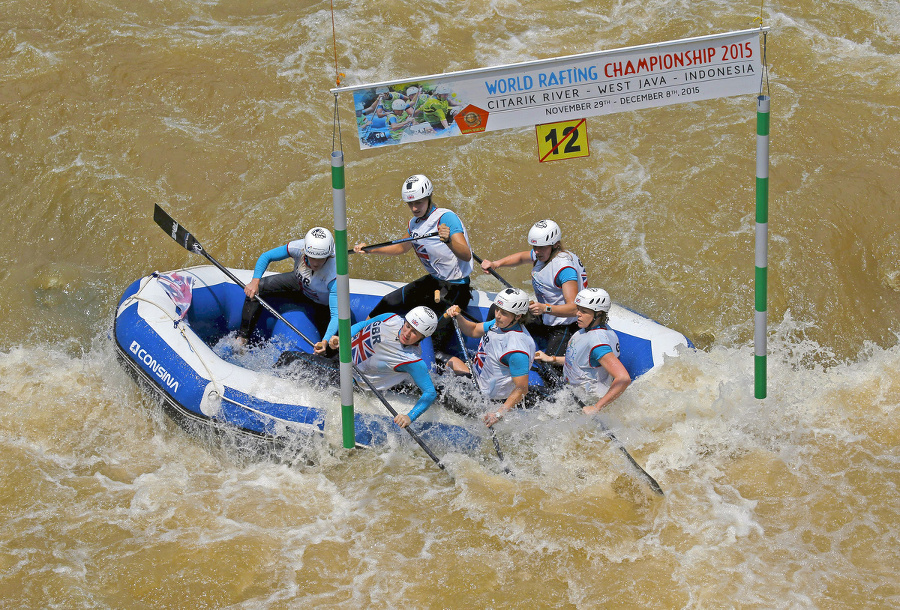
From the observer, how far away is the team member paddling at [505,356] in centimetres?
544

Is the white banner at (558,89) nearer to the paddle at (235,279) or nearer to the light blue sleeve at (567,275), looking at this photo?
the light blue sleeve at (567,275)

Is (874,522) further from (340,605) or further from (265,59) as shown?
(265,59)

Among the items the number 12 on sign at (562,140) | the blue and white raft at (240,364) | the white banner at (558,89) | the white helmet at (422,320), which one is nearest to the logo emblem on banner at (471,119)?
the white banner at (558,89)

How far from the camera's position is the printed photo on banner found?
16.0 ft

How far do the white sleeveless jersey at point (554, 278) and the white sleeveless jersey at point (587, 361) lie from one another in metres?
0.44

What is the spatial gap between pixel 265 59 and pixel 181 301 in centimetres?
495

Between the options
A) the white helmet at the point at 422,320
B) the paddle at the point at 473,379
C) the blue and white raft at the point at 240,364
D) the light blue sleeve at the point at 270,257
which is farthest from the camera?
the light blue sleeve at the point at 270,257

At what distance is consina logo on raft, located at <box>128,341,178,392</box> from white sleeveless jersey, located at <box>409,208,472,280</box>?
1941 millimetres

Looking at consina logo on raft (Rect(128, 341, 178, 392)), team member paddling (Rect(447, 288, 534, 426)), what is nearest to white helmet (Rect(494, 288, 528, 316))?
team member paddling (Rect(447, 288, 534, 426))

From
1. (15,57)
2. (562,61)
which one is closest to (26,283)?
(15,57)

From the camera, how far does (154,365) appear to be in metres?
6.20

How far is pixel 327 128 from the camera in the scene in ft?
32.6

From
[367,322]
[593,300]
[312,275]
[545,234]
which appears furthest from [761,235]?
[312,275]

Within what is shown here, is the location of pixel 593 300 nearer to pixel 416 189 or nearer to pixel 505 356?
pixel 505 356
